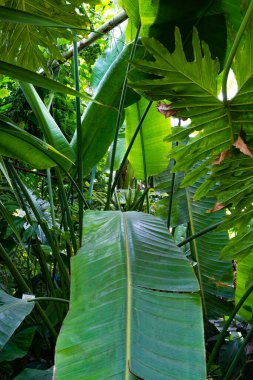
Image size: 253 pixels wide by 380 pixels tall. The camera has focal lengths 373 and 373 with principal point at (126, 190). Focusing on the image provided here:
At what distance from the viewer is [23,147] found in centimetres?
88

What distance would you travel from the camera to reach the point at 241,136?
0.79m

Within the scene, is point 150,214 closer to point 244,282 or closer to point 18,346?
point 244,282

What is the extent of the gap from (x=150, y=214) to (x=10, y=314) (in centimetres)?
35

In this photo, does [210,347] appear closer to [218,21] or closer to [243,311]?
[243,311]

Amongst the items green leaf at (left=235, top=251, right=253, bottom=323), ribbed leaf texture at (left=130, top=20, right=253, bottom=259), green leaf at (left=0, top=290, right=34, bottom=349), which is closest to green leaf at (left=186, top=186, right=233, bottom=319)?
green leaf at (left=235, top=251, right=253, bottom=323)

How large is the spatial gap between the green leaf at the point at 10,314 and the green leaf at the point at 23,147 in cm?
32

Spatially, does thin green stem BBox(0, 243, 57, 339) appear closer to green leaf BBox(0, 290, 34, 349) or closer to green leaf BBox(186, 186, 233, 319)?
green leaf BBox(0, 290, 34, 349)

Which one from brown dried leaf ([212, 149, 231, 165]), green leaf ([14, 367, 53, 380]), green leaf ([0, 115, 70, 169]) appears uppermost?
green leaf ([0, 115, 70, 169])

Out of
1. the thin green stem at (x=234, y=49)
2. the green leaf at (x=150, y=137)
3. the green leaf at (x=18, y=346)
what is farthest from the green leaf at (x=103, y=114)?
the green leaf at (x=18, y=346)

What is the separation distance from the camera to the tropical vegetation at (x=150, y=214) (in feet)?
1.39

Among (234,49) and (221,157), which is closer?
(234,49)

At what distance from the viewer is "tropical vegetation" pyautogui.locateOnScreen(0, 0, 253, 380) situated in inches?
16.7

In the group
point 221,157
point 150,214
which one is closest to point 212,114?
point 221,157

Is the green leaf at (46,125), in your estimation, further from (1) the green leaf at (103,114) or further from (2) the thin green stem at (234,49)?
(2) the thin green stem at (234,49)
